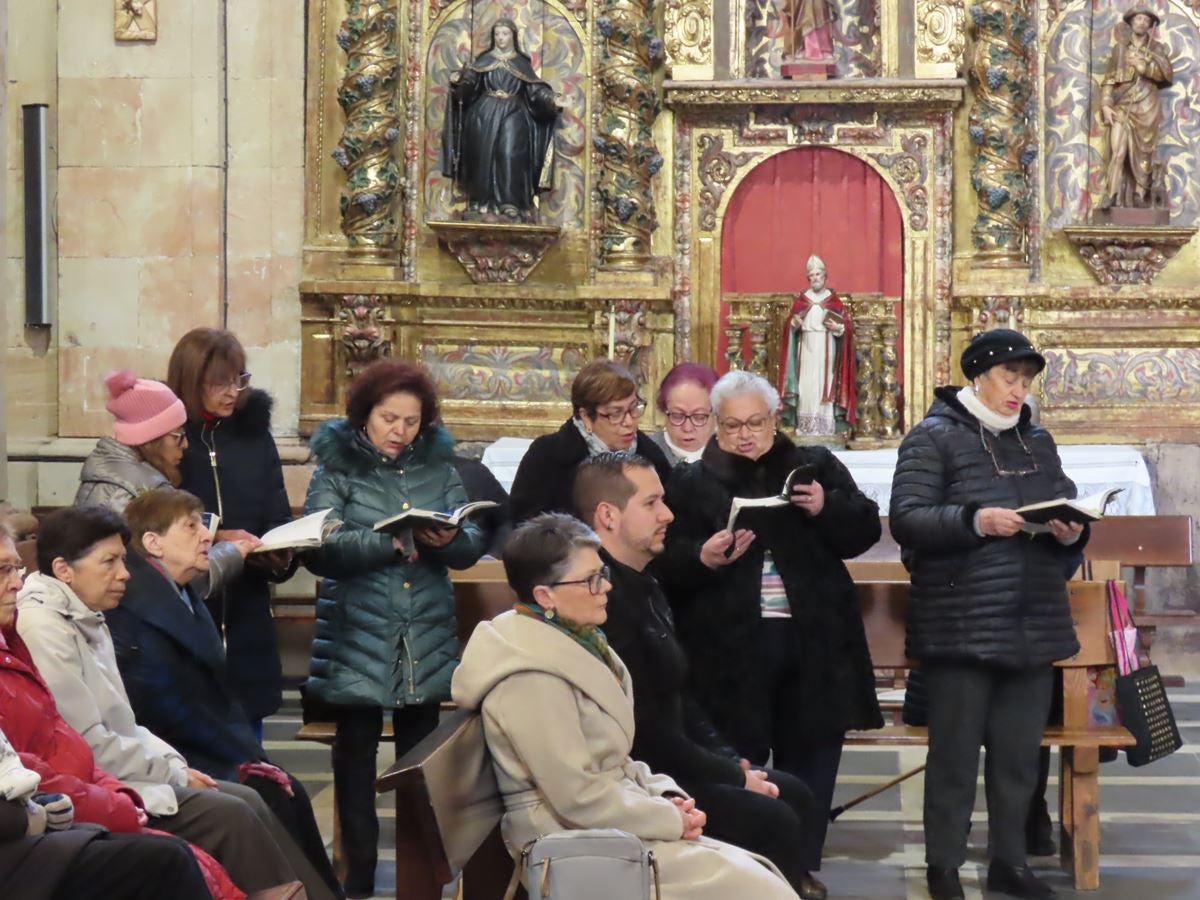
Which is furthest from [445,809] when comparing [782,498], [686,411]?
[686,411]

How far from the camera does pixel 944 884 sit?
5512 mm

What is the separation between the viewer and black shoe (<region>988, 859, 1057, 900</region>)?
18.1ft

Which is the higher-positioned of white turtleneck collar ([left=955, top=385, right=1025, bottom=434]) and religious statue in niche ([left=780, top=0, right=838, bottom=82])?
religious statue in niche ([left=780, top=0, right=838, bottom=82])

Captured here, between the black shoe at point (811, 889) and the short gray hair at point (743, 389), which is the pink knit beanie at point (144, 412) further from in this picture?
the black shoe at point (811, 889)

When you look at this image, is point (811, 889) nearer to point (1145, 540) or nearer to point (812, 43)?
point (1145, 540)

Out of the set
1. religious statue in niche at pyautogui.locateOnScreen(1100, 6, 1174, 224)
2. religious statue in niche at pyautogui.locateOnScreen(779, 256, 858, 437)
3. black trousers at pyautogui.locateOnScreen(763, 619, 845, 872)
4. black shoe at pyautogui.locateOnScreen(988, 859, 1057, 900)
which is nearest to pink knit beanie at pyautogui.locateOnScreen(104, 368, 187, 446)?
black trousers at pyautogui.locateOnScreen(763, 619, 845, 872)

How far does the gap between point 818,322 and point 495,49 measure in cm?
239

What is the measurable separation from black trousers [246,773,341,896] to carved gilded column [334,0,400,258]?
644 centimetres

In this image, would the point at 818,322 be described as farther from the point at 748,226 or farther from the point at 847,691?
the point at 847,691

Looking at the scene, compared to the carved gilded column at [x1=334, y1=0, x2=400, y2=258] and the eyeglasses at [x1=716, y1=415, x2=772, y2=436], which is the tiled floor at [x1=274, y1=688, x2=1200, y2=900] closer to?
the eyeglasses at [x1=716, y1=415, x2=772, y2=436]

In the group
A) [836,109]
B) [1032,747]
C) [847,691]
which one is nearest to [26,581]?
[847,691]

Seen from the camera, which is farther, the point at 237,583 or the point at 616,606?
the point at 237,583

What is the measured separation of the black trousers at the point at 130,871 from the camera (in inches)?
149

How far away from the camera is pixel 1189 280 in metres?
10.9
